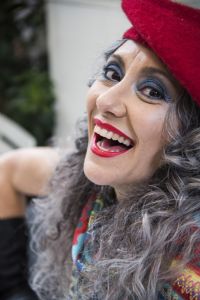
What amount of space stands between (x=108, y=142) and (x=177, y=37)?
282 mm

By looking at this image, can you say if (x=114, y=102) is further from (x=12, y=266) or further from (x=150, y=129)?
(x=12, y=266)

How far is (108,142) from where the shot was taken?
1.03 m

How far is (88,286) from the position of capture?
1.05 m

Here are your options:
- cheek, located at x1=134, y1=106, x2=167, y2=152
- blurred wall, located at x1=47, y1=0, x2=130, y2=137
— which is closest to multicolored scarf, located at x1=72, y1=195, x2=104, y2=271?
cheek, located at x1=134, y1=106, x2=167, y2=152

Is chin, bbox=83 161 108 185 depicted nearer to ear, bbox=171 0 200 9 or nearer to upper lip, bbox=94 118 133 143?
upper lip, bbox=94 118 133 143

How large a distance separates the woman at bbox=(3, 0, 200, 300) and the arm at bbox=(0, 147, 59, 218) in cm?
46

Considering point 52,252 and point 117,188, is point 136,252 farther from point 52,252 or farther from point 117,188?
point 52,252

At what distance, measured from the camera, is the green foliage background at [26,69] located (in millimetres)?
3412

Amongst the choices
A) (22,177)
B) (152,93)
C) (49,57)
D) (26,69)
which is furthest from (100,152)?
(26,69)

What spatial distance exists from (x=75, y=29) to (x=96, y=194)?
2.00 metres

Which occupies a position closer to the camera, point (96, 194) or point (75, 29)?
point (96, 194)

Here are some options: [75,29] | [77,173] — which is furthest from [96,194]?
[75,29]

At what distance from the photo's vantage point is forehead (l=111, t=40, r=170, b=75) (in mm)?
937

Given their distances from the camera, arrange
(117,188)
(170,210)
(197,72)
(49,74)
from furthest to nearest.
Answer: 1. (49,74)
2. (117,188)
3. (170,210)
4. (197,72)
